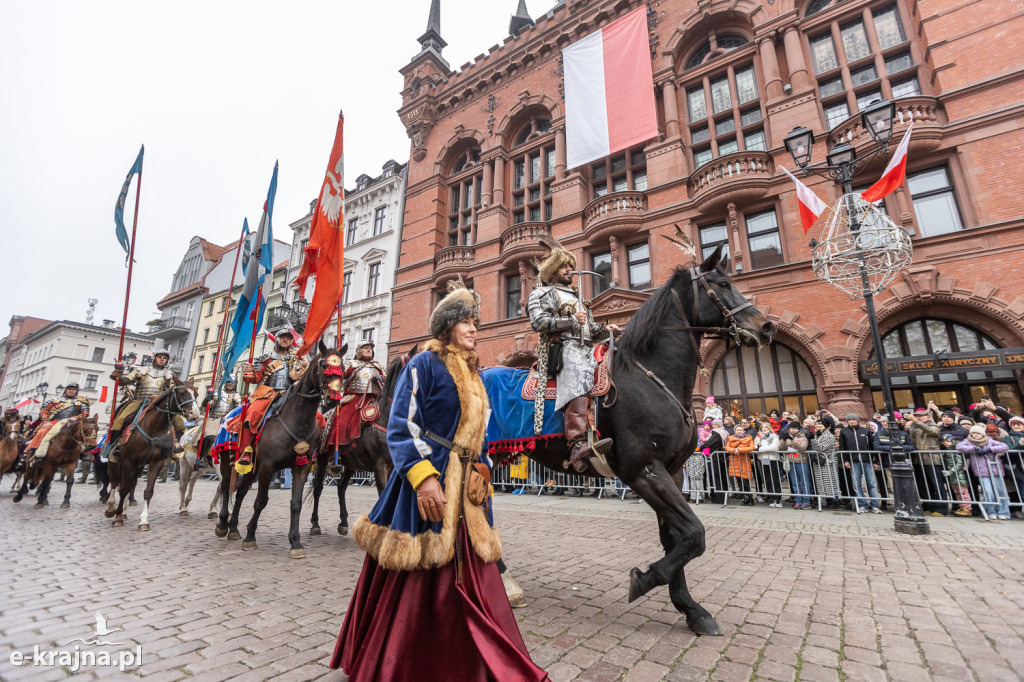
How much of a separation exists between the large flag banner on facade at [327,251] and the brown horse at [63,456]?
7163 mm

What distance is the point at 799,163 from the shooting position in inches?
345

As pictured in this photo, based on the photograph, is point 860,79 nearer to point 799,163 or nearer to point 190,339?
point 799,163

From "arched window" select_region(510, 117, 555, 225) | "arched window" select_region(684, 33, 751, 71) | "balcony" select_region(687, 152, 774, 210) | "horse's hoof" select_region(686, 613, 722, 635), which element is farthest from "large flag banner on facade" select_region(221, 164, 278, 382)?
"arched window" select_region(684, 33, 751, 71)

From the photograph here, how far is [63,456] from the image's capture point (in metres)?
9.70

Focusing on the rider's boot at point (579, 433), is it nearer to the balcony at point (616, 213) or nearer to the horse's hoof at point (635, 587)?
the horse's hoof at point (635, 587)

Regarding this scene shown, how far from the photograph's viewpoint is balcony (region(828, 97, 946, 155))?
Answer: 39.9ft

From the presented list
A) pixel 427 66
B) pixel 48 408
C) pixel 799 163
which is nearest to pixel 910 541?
pixel 799 163

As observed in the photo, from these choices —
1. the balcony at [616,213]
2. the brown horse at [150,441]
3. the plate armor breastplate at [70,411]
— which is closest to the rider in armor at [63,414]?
the plate armor breastplate at [70,411]

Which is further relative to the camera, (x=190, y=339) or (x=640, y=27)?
(x=190, y=339)

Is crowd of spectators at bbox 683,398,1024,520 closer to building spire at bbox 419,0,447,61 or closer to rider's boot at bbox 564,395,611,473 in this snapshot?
rider's boot at bbox 564,395,611,473

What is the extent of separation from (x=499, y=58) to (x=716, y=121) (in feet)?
42.5

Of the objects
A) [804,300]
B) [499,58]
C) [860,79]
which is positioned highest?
[499,58]

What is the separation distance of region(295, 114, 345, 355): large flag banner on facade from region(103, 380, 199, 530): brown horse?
290 cm

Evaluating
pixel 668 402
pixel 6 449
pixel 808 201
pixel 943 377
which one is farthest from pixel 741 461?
pixel 6 449
